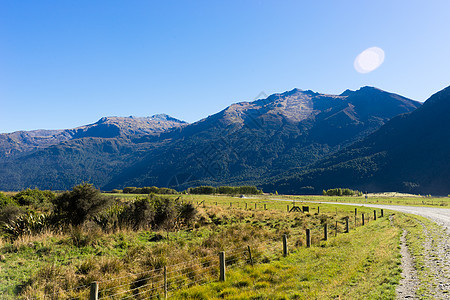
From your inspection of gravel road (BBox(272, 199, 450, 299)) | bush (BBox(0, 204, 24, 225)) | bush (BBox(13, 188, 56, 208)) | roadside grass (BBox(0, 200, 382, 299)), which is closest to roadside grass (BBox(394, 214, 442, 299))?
gravel road (BBox(272, 199, 450, 299))

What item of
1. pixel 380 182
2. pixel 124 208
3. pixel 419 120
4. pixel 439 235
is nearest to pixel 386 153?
pixel 380 182

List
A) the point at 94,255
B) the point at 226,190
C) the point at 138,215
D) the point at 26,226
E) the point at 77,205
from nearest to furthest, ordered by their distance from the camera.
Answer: the point at 94,255
the point at 26,226
the point at 77,205
the point at 138,215
the point at 226,190

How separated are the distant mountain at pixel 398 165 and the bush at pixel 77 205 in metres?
163

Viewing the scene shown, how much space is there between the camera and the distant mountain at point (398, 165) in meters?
144

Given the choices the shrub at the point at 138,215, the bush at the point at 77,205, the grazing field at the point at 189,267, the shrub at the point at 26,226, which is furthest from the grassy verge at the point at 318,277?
the bush at the point at 77,205

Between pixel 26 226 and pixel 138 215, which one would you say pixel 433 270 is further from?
pixel 26 226

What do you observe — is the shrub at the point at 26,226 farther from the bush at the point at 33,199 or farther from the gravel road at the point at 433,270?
the gravel road at the point at 433,270

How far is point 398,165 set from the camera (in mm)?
160625

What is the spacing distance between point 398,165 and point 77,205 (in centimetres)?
18859

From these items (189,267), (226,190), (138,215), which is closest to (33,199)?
(138,215)

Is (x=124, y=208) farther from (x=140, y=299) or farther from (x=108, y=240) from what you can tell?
(x=140, y=299)

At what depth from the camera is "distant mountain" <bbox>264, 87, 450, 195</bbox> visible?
14362cm

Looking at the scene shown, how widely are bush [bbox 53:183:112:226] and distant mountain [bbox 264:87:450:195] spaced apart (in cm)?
16304

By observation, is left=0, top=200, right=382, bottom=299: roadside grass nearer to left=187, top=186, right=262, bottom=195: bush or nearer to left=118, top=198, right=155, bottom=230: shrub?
left=118, top=198, right=155, bottom=230: shrub
